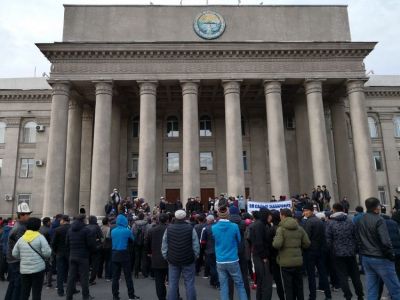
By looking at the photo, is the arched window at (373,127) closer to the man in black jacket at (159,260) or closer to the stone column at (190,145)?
the stone column at (190,145)

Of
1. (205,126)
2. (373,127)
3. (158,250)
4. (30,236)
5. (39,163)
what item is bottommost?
(158,250)

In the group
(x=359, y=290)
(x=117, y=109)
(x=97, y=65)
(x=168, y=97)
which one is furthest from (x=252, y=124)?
(x=359, y=290)

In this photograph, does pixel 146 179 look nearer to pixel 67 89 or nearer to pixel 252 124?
pixel 67 89

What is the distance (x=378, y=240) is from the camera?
21.0 ft

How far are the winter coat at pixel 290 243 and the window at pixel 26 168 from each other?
102 ft

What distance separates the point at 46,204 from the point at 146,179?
6860mm

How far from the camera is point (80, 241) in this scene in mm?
8656

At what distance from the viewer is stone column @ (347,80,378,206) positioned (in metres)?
23.9

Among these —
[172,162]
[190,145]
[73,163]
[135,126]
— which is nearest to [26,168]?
[73,163]

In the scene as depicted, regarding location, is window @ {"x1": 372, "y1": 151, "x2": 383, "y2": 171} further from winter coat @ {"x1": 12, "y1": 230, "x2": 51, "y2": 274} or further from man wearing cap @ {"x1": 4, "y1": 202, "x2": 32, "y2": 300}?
winter coat @ {"x1": 12, "y1": 230, "x2": 51, "y2": 274}

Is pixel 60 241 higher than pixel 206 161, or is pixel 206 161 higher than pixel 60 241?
Answer: pixel 206 161

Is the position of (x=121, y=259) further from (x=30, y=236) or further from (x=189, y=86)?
(x=189, y=86)

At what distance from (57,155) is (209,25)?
15316 mm

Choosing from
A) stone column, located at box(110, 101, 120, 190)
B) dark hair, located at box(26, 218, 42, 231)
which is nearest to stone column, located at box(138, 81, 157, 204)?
stone column, located at box(110, 101, 120, 190)
